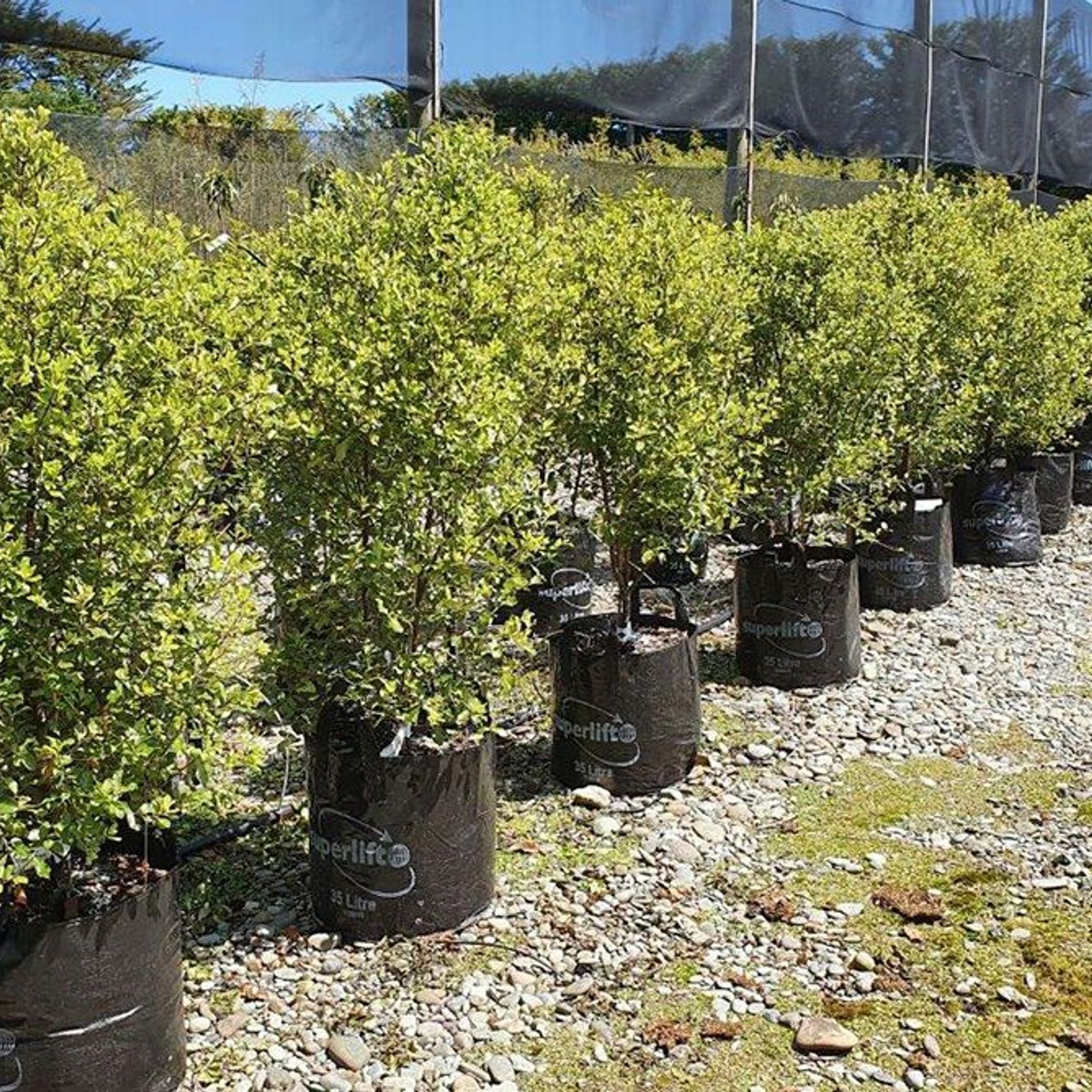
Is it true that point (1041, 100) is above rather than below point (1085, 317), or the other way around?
above

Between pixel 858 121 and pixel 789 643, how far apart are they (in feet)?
26.5

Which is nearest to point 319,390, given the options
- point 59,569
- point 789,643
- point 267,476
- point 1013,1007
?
point 267,476

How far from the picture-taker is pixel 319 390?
318 cm

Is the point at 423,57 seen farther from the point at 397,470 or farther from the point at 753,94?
the point at 397,470

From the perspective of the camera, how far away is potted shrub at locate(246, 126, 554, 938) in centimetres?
315

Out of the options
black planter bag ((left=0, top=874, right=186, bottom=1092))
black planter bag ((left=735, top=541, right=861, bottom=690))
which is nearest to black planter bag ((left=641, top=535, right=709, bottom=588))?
black planter bag ((left=735, top=541, right=861, bottom=690))

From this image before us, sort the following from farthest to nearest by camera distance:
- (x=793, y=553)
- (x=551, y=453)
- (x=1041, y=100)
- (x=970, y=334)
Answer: (x=1041, y=100) → (x=970, y=334) → (x=793, y=553) → (x=551, y=453)

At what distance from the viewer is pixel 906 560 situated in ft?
20.7

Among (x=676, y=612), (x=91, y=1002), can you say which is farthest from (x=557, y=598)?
(x=91, y=1002)

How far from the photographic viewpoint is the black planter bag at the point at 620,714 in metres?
4.17

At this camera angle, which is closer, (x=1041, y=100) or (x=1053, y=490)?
(x=1053, y=490)

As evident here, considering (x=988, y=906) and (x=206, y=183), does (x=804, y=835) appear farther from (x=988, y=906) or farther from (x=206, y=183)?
(x=206, y=183)

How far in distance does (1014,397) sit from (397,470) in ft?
16.8

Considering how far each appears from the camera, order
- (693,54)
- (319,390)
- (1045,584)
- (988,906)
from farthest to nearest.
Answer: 1. (693,54)
2. (1045,584)
3. (988,906)
4. (319,390)
